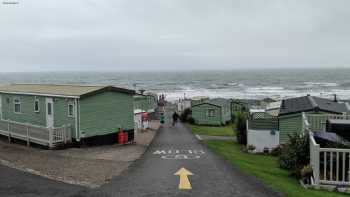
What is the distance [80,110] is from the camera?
19.5m

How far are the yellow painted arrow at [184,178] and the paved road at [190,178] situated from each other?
135 millimetres

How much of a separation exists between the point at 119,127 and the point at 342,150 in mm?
12961

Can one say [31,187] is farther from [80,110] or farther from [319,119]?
[319,119]

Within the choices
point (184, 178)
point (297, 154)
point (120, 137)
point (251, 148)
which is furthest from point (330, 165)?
point (120, 137)

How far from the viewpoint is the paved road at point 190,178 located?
406 inches

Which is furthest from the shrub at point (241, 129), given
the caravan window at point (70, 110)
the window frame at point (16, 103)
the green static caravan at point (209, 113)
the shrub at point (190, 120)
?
the shrub at point (190, 120)

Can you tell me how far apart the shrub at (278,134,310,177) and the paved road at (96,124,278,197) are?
1.83 metres

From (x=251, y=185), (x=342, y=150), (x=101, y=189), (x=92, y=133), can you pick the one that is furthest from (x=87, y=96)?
(x=342, y=150)

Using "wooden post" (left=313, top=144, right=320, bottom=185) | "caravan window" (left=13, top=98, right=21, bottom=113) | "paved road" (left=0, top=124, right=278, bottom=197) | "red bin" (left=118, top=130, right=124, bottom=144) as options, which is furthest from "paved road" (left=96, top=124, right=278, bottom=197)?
"caravan window" (left=13, top=98, right=21, bottom=113)

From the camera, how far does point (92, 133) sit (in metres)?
20.1

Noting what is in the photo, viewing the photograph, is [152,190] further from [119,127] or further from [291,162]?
[119,127]

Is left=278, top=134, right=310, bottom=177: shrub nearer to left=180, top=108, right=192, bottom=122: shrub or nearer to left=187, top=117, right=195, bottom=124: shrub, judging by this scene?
left=187, top=117, right=195, bottom=124: shrub

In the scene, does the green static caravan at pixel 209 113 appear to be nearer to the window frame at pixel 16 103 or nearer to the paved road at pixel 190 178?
the window frame at pixel 16 103

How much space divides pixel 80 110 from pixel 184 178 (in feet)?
29.5
